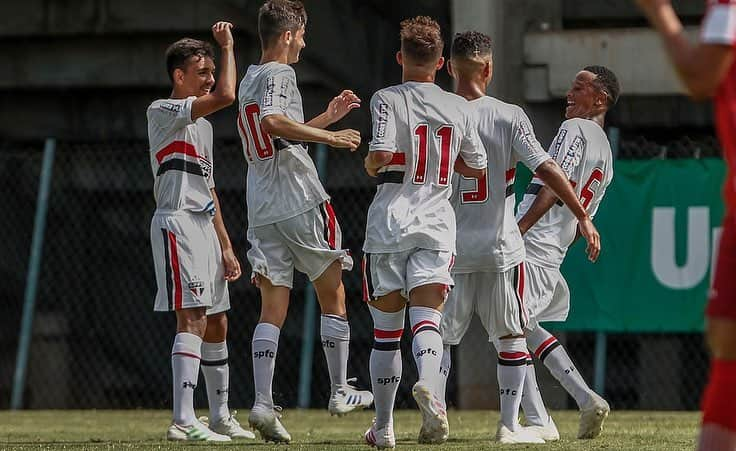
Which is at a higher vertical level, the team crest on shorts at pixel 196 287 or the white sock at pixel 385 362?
the team crest on shorts at pixel 196 287

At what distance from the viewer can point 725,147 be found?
375 centimetres

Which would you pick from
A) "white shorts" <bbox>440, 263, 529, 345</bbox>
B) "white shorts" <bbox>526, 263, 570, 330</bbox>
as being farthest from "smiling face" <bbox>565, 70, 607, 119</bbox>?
"white shorts" <bbox>440, 263, 529, 345</bbox>

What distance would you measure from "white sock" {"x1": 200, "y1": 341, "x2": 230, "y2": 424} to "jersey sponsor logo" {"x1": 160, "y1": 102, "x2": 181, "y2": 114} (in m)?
1.41

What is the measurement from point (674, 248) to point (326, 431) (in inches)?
159

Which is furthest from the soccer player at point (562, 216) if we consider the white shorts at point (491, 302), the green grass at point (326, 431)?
the white shorts at point (491, 302)

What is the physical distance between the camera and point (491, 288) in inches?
278

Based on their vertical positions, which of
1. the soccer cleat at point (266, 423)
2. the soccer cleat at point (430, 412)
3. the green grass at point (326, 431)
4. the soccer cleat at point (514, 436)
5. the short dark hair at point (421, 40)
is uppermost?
the short dark hair at point (421, 40)

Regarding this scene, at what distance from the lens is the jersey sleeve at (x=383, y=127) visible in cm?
635

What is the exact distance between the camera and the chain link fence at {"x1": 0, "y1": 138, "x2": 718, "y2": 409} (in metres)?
14.8

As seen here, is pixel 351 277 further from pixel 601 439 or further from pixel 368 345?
pixel 601 439

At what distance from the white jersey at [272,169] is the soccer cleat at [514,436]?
5.05ft

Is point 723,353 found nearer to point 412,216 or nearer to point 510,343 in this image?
point 412,216

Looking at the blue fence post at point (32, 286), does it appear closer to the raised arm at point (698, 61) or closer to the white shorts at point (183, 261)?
the white shorts at point (183, 261)

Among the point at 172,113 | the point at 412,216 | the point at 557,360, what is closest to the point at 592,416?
the point at 557,360
